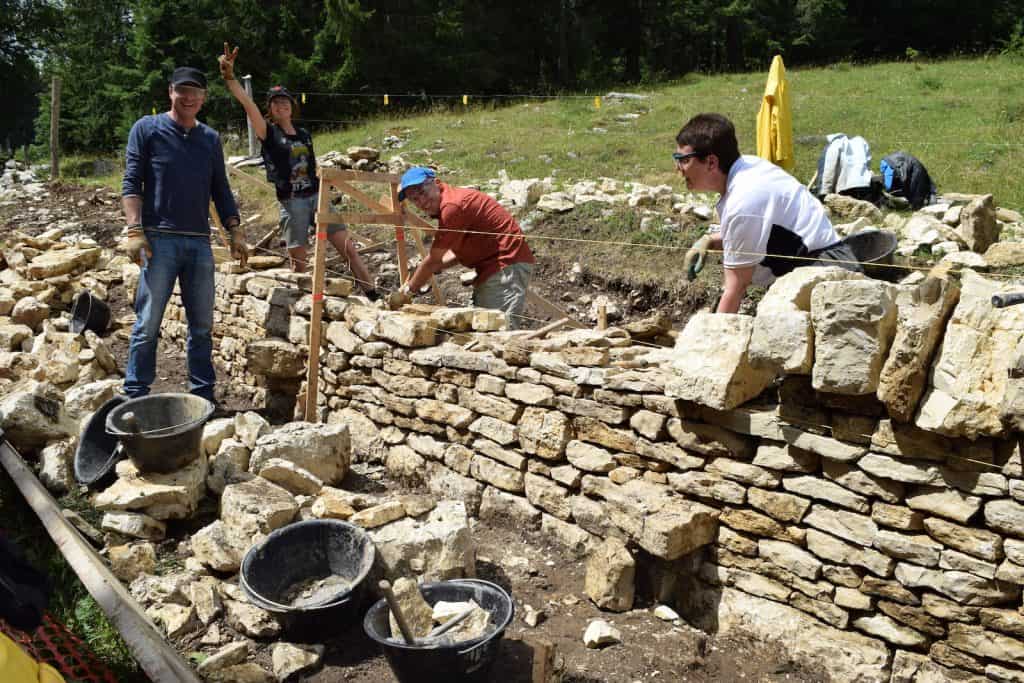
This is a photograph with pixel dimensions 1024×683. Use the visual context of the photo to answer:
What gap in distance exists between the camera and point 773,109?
866 cm

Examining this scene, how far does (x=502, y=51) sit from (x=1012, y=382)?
89.9 feet

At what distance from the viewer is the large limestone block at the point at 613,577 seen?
3736 mm

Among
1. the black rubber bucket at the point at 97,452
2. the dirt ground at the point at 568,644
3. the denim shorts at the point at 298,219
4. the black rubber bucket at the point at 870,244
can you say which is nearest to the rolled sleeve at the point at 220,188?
the denim shorts at the point at 298,219

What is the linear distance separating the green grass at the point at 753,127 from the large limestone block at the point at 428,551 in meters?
8.09

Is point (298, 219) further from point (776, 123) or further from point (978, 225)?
point (978, 225)

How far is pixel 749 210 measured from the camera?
3604mm

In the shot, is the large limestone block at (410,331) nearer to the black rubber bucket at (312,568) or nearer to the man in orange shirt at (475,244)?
the man in orange shirt at (475,244)

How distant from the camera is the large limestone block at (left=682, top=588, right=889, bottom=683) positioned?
3.21 meters

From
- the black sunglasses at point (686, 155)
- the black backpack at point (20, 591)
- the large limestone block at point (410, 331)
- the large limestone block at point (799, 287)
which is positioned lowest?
the black backpack at point (20, 591)

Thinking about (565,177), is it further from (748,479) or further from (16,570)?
(16,570)

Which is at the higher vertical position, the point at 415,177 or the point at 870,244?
the point at 415,177

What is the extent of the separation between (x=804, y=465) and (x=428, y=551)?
1.86 m

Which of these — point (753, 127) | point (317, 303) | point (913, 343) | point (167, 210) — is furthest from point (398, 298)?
point (753, 127)

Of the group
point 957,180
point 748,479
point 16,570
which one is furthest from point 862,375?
point 957,180
